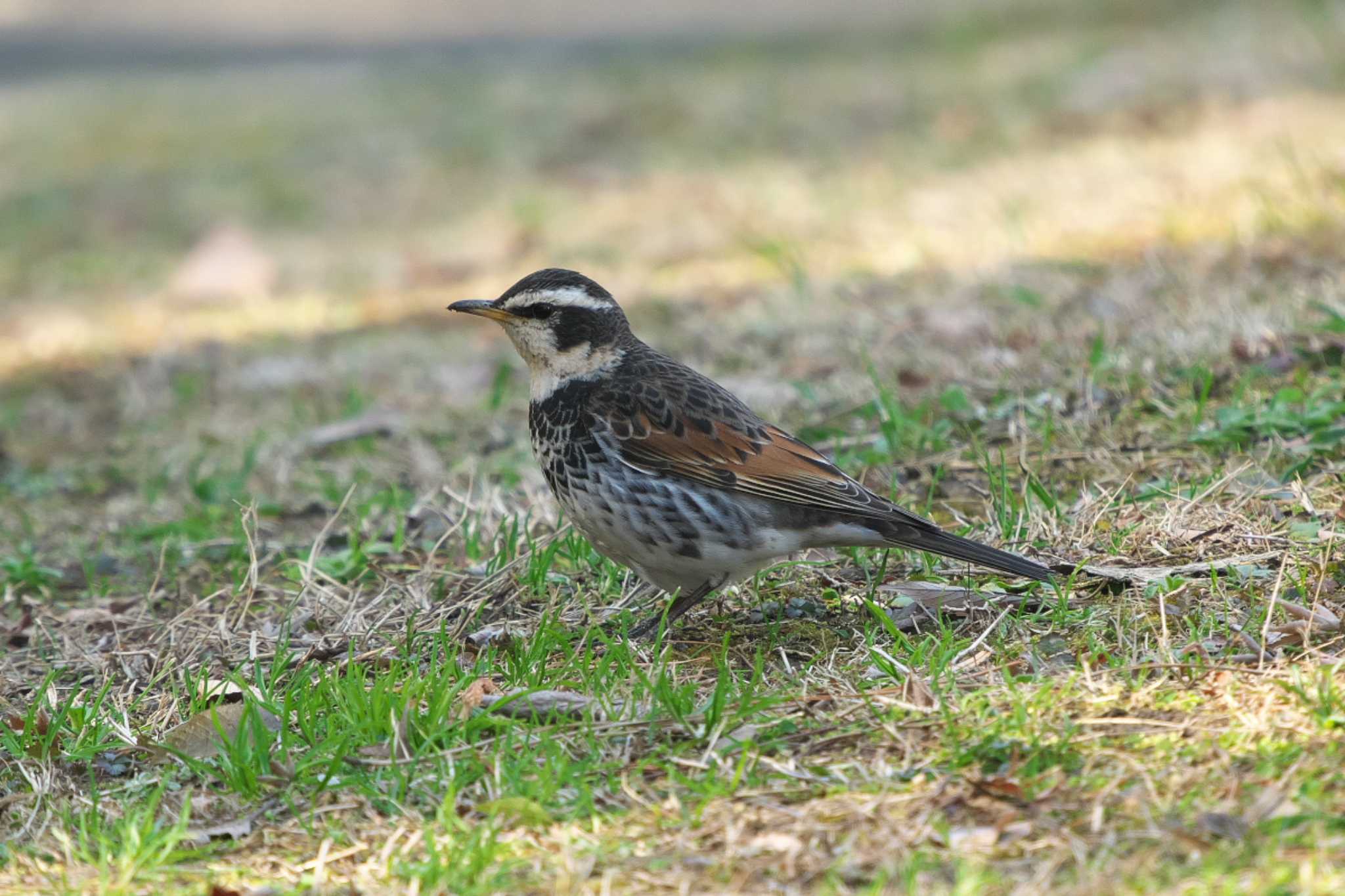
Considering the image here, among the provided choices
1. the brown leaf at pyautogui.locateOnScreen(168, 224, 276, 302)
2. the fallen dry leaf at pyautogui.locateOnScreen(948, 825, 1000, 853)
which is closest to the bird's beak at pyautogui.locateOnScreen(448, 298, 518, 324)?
the fallen dry leaf at pyautogui.locateOnScreen(948, 825, 1000, 853)

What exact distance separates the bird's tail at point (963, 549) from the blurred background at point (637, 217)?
171cm

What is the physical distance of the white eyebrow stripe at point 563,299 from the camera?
5824 mm

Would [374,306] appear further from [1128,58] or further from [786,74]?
[1128,58]

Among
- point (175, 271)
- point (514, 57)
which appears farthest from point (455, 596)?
point (514, 57)

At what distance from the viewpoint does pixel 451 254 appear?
11.7 m

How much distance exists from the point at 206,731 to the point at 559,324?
2.01m

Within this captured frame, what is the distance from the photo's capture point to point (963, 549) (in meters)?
5.11

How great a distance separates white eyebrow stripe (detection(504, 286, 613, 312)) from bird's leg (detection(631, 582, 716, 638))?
3.82 feet

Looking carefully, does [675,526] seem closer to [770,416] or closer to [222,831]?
[222,831]

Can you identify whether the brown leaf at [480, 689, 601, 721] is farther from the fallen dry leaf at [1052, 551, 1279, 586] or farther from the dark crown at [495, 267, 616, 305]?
the dark crown at [495, 267, 616, 305]

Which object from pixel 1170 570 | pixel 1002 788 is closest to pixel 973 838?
pixel 1002 788

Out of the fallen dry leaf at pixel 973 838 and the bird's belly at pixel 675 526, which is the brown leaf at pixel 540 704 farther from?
the fallen dry leaf at pixel 973 838

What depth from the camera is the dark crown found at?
19.3ft

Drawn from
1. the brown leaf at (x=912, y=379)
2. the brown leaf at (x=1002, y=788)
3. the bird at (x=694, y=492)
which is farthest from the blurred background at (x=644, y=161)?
the brown leaf at (x=1002, y=788)
